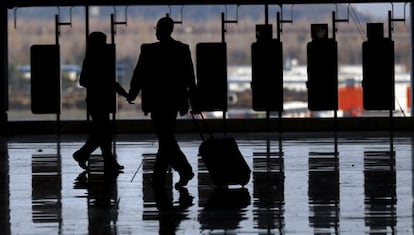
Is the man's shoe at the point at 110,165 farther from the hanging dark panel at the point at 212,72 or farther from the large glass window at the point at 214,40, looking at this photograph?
the large glass window at the point at 214,40

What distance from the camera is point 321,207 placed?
9398mm

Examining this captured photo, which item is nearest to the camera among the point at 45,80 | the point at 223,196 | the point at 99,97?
the point at 223,196

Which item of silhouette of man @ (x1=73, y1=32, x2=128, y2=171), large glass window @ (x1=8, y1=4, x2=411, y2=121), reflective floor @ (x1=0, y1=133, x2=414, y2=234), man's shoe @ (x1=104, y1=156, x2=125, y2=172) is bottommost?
reflective floor @ (x1=0, y1=133, x2=414, y2=234)

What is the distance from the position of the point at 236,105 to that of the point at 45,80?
5.57 metres

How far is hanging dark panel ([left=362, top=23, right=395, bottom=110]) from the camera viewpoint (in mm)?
22172

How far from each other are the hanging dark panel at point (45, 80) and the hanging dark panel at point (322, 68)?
208 inches

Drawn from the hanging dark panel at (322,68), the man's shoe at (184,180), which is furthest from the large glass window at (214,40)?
the man's shoe at (184,180)

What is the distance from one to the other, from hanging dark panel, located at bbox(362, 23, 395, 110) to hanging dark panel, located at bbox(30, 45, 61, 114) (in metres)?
6.47

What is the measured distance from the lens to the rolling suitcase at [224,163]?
1114 centimetres

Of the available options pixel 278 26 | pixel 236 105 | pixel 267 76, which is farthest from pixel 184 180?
pixel 236 105

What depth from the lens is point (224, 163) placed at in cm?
1111

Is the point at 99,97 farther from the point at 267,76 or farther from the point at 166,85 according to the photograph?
the point at 267,76

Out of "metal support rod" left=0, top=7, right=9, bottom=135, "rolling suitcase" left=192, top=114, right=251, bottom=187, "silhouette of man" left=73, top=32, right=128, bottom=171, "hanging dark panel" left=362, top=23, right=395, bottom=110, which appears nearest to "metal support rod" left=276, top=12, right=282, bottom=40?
"hanging dark panel" left=362, top=23, right=395, bottom=110

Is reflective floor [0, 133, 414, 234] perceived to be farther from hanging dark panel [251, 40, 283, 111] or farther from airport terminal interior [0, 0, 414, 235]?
hanging dark panel [251, 40, 283, 111]
